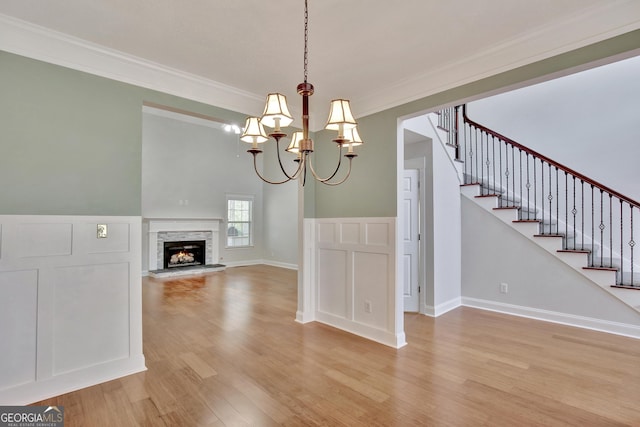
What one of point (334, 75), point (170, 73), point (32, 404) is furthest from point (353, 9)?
point (32, 404)

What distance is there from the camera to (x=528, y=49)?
2.43m

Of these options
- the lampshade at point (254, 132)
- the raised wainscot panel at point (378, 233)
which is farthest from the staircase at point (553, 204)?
the lampshade at point (254, 132)

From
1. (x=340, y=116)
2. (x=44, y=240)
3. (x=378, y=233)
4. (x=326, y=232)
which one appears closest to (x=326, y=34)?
(x=340, y=116)

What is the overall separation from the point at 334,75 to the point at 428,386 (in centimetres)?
293

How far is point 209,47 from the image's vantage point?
260 centimetres

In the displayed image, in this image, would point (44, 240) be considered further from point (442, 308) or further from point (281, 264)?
point (281, 264)

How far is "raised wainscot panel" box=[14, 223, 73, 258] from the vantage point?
2.32 m

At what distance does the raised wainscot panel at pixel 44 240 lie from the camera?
232 centimetres

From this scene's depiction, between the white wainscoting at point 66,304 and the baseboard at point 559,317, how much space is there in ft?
14.9

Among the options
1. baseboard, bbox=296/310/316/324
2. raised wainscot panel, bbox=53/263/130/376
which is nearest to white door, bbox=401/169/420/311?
baseboard, bbox=296/310/316/324

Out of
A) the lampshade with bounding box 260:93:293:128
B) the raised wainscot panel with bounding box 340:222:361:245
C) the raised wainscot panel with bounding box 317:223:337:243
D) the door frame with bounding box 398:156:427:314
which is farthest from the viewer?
the door frame with bounding box 398:156:427:314

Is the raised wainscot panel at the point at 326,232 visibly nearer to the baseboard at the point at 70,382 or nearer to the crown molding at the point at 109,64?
the crown molding at the point at 109,64

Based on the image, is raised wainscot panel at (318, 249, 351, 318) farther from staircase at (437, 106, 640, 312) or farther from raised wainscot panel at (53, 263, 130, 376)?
staircase at (437, 106, 640, 312)

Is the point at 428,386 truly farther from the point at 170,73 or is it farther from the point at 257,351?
the point at 170,73
